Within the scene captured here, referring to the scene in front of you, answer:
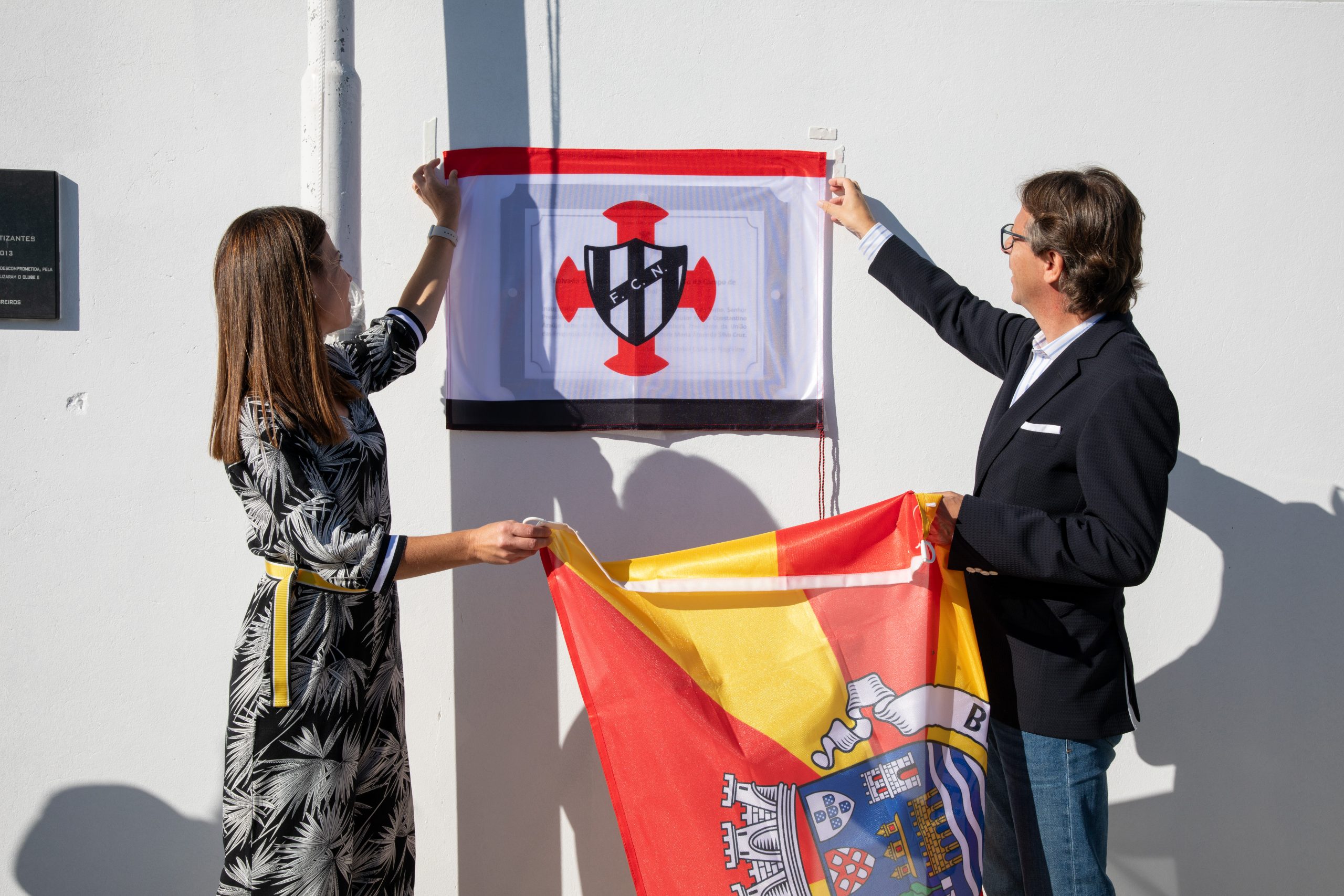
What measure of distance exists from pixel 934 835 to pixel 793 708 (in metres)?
0.34

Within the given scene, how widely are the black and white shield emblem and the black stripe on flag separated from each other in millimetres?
164

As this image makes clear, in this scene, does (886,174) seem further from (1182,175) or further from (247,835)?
(247,835)

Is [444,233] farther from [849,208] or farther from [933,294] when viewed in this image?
[933,294]

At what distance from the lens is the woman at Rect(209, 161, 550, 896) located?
54.9 inches

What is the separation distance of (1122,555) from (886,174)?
1058mm

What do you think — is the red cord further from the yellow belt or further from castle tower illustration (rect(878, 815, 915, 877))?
the yellow belt

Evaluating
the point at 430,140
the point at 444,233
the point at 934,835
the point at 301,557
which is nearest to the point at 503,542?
the point at 301,557

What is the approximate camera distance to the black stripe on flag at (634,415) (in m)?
1.96

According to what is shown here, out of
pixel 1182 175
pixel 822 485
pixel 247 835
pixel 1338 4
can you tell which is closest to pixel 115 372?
pixel 247 835

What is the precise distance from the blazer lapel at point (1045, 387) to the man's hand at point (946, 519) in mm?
128

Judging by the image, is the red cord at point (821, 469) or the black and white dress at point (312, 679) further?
the red cord at point (821, 469)

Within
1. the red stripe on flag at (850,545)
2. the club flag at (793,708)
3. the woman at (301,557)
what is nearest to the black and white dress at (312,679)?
the woman at (301,557)

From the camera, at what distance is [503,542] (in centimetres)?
146

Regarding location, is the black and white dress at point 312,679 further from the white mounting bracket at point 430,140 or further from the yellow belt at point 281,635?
the white mounting bracket at point 430,140
